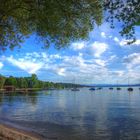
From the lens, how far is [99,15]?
2414cm

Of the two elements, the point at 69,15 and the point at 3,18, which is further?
the point at 3,18

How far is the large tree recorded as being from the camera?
2260cm

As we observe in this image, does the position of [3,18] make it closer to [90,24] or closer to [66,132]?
[90,24]

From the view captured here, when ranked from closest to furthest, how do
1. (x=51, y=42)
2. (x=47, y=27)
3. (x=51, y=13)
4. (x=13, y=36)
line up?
(x=51, y=13)
(x=47, y=27)
(x=51, y=42)
(x=13, y=36)

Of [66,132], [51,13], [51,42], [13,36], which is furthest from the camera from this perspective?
[66,132]

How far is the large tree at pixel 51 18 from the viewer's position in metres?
22.6

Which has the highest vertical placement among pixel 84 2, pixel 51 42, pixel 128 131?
pixel 84 2

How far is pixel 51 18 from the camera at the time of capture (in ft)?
74.9

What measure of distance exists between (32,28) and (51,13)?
4436mm

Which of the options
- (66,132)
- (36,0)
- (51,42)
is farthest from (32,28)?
(66,132)

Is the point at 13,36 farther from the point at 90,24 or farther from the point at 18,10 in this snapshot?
the point at 90,24

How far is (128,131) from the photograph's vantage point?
1465 inches

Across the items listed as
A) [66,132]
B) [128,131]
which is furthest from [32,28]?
[128,131]

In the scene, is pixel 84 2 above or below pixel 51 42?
above
